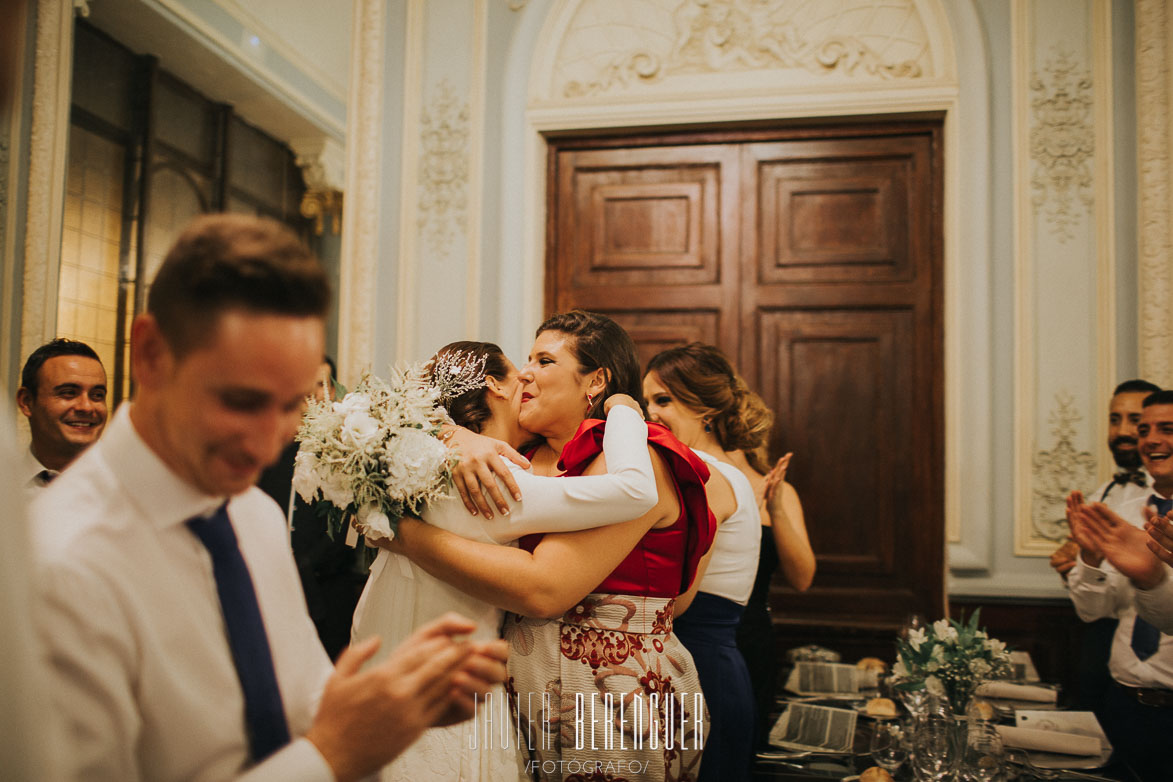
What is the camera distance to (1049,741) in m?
2.18

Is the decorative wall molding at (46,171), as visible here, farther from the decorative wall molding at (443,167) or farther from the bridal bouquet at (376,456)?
the bridal bouquet at (376,456)

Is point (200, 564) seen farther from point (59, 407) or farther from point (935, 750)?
point (59, 407)

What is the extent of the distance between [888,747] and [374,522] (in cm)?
141

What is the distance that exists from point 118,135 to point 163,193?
44 cm

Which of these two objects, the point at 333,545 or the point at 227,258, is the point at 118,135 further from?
the point at 227,258

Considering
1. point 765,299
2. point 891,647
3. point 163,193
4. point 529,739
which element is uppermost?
point 163,193

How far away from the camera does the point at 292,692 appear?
1.06 metres

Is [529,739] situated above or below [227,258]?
below

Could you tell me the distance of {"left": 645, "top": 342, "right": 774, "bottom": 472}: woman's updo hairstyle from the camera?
283cm

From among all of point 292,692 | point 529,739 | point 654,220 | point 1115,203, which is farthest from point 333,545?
point 1115,203

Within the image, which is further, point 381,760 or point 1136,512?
point 1136,512

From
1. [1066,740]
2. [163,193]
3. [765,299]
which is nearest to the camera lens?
[1066,740]

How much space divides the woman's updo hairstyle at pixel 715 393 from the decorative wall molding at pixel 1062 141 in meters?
1.90

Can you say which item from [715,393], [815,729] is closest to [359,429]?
[715,393]
